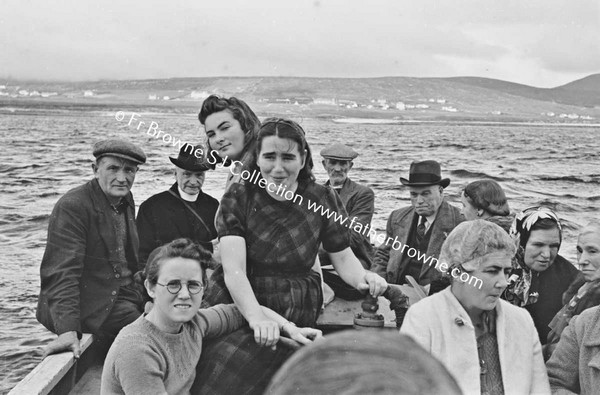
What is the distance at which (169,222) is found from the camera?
4.88m

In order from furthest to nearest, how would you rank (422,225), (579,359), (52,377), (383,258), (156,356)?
(383,258)
(422,225)
(52,377)
(579,359)
(156,356)

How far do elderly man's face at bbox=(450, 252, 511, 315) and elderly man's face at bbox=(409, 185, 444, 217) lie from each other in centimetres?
226

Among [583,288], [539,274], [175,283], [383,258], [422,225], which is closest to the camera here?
[175,283]

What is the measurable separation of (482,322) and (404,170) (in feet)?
88.9

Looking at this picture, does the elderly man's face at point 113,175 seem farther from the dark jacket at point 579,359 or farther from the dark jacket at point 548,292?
the dark jacket at point 579,359

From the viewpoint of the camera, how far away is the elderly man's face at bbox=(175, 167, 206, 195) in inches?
197

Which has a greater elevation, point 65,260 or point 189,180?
point 189,180

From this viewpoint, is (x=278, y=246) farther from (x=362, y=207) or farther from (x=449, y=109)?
(x=449, y=109)

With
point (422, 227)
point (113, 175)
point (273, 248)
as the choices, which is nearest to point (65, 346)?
point (113, 175)

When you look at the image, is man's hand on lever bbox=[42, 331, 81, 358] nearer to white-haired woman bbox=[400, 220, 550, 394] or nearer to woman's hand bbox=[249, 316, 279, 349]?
woman's hand bbox=[249, 316, 279, 349]

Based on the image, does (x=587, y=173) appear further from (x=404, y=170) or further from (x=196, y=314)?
(x=196, y=314)

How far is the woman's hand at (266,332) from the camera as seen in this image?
2.66m

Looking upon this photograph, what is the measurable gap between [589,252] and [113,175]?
272 centimetres

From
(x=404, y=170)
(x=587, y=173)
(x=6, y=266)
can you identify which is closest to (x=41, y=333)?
(x=6, y=266)
